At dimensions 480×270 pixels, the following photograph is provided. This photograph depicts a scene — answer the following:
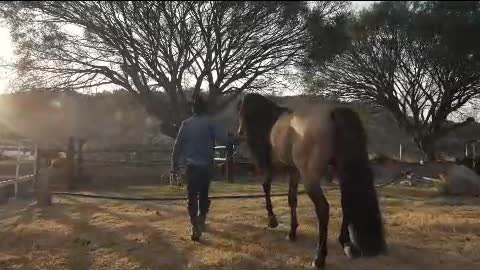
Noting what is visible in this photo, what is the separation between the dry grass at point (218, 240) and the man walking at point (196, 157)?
393 millimetres

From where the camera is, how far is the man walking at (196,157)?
520 cm

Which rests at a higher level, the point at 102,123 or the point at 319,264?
the point at 102,123

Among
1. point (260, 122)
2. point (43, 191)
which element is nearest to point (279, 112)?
point (260, 122)

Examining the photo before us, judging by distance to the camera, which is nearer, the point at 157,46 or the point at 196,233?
the point at 196,233

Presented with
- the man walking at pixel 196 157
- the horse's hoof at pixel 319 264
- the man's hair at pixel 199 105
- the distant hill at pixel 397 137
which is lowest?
the horse's hoof at pixel 319 264

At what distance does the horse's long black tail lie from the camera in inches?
165

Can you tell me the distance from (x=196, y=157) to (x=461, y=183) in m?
6.57

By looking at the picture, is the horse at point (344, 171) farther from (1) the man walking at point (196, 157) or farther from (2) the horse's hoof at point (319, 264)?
(1) the man walking at point (196, 157)

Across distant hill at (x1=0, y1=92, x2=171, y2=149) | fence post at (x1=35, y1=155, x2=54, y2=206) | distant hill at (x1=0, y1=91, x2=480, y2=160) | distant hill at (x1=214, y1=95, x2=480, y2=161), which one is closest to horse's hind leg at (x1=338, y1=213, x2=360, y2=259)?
fence post at (x1=35, y1=155, x2=54, y2=206)

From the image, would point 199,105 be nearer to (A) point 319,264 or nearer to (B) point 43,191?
(A) point 319,264

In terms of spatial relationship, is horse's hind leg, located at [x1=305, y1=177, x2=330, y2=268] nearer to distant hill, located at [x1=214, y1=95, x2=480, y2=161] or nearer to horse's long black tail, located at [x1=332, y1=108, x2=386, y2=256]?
horse's long black tail, located at [x1=332, y1=108, x2=386, y2=256]

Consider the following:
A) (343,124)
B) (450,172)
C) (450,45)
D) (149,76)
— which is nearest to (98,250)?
(343,124)

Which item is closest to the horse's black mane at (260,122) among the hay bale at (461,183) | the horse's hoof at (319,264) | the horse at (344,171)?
the horse at (344,171)

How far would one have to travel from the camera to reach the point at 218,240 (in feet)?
16.6
